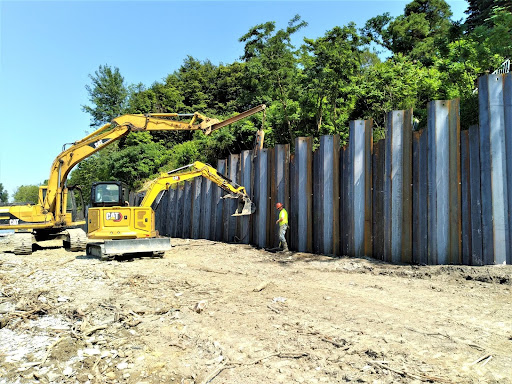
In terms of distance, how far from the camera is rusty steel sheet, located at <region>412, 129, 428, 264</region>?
339 inches

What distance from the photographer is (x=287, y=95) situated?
22562 mm

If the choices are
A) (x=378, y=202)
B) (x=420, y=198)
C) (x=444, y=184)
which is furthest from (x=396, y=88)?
(x=444, y=184)

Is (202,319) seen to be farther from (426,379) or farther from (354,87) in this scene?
(354,87)

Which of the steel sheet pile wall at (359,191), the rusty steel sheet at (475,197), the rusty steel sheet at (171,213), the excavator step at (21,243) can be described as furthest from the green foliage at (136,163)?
the rusty steel sheet at (475,197)

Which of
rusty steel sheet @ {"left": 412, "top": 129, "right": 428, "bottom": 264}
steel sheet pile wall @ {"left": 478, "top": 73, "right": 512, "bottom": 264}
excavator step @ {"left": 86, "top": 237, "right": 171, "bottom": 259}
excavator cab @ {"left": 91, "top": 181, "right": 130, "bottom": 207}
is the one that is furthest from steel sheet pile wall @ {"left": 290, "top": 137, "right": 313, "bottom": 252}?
excavator cab @ {"left": 91, "top": 181, "right": 130, "bottom": 207}

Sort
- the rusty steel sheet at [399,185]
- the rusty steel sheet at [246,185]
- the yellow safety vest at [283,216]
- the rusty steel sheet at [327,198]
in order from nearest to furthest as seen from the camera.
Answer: the rusty steel sheet at [399,185]
the rusty steel sheet at [327,198]
the yellow safety vest at [283,216]
the rusty steel sheet at [246,185]

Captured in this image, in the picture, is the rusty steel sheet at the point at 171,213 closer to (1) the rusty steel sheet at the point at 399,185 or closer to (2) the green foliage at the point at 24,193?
(1) the rusty steel sheet at the point at 399,185

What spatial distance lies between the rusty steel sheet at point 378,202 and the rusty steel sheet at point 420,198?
0.80 m

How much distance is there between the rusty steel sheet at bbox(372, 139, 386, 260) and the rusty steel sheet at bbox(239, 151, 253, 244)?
17.7ft

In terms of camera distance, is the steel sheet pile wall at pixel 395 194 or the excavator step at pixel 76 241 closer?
the steel sheet pile wall at pixel 395 194

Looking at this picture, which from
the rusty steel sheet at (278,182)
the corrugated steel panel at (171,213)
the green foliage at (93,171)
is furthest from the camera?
the green foliage at (93,171)

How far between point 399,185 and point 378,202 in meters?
0.73

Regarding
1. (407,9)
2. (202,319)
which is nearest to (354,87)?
(202,319)

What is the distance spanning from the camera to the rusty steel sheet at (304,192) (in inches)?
447
